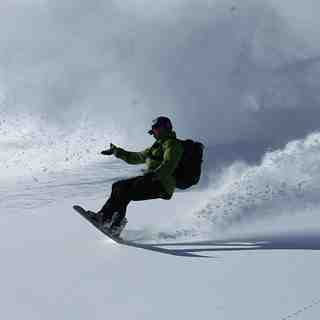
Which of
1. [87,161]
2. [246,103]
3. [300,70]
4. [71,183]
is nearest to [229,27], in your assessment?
[300,70]

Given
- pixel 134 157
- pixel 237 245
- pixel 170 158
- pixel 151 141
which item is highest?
pixel 151 141

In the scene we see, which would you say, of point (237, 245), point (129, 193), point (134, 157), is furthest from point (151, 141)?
point (237, 245)

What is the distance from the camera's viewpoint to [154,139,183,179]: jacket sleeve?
6.87m

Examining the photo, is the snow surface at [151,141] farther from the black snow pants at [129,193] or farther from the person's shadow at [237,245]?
the black snow pants at [129,193]

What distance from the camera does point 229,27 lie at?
902 inches

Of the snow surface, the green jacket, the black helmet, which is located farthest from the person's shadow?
the black helmet

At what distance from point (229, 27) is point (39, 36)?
7.19 metres

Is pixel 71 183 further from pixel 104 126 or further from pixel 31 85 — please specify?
pixel 31 85

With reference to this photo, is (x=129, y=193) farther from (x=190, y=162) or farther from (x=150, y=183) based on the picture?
(x=190, y=162)

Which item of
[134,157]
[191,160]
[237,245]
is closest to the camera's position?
[237,245]

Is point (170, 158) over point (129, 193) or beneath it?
over

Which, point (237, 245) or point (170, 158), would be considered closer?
point (237, 245)

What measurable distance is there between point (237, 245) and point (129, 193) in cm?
114

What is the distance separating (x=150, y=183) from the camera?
7.11m
